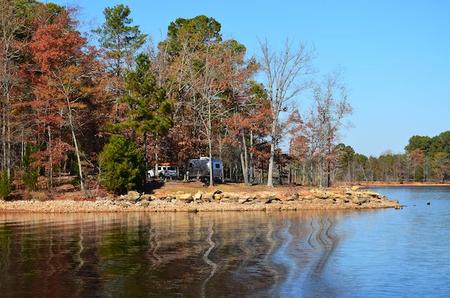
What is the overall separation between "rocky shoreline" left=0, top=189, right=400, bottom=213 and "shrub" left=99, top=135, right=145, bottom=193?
1261 millimetres

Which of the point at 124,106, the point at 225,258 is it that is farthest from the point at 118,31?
the point at 225,258

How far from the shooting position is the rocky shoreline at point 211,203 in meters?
39.7

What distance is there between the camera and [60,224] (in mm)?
30109

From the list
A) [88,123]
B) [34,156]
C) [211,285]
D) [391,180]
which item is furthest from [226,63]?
[391,180]

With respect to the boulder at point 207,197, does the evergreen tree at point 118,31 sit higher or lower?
higher

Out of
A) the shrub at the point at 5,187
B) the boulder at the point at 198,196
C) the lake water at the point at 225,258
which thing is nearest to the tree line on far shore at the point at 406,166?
the boulder at the point at 198,196

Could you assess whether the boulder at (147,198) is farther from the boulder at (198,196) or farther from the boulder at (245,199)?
the boulder at (245,199)

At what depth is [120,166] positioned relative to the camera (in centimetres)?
4338

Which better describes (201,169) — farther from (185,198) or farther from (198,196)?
(185,198)

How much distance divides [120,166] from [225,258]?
87.1 ft

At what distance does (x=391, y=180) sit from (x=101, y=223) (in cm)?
11390

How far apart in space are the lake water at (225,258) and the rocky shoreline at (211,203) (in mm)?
7877

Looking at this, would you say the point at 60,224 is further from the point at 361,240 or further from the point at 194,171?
the point at 194,171

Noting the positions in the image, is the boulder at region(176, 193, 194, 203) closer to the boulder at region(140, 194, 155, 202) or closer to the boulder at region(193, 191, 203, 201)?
the boulder at region(193, 191, 203, 201)
